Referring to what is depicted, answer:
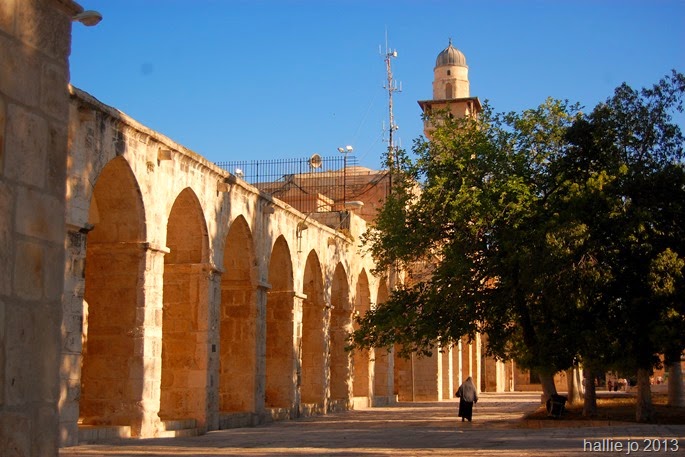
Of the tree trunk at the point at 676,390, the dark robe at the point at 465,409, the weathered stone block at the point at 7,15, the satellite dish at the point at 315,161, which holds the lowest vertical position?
the dark robe at the point at 465,409

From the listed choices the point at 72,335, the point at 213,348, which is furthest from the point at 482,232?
the point at 72,335

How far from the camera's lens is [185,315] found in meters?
19.4

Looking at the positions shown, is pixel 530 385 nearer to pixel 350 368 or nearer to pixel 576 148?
pixel 350 368

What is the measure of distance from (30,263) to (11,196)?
12.8 inches

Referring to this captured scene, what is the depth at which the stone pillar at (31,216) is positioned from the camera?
4242 millimetres

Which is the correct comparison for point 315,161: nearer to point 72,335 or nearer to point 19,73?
point 72,335

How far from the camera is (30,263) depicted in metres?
4.41

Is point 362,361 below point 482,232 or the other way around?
below

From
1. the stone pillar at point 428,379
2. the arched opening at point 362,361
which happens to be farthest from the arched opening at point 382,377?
the stone pillar at point 428,379

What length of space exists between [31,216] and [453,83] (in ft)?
182

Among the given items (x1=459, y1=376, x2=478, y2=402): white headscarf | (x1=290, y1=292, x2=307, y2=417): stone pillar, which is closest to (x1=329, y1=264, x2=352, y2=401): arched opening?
(x1=290, y1=292, x2=307, y2=417): stone pillar

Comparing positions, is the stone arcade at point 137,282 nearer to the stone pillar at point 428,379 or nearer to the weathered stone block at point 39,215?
the weathered stone block at point 39,215

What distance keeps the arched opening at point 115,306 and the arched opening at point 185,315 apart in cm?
238

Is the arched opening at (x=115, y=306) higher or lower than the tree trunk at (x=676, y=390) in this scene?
higher
